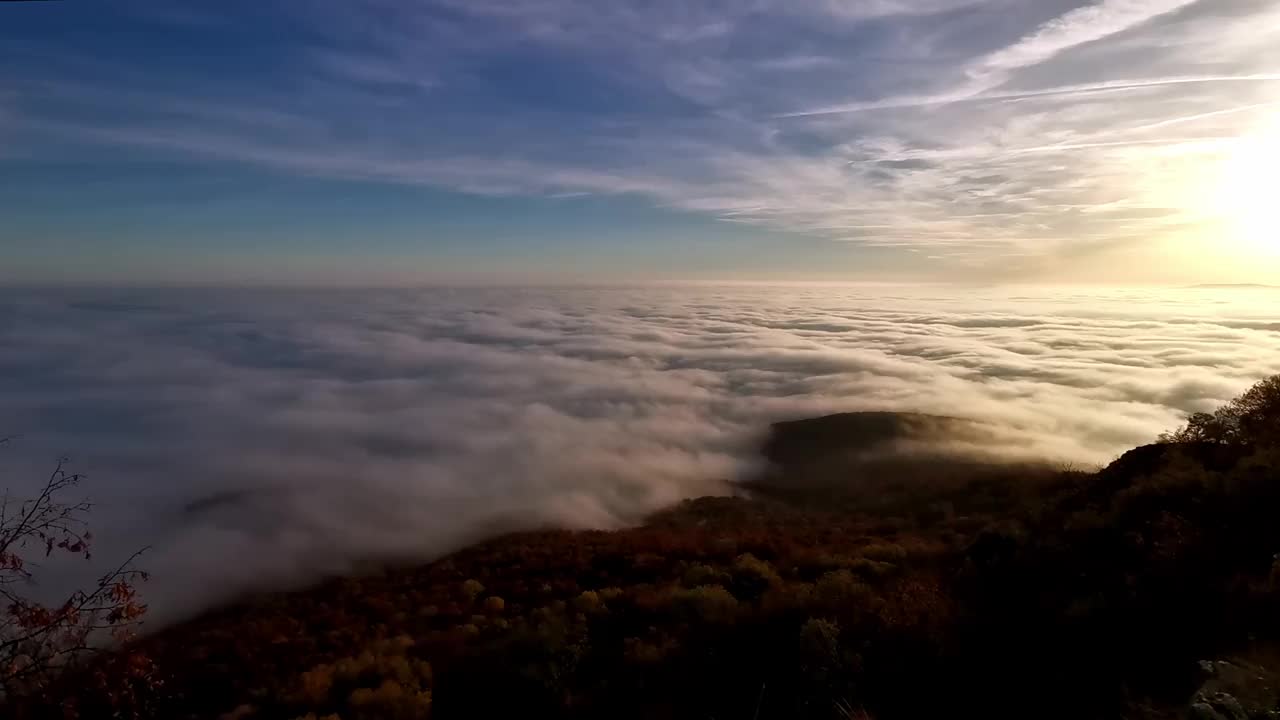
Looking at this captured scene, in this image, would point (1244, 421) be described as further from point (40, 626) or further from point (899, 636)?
point (40, 626)

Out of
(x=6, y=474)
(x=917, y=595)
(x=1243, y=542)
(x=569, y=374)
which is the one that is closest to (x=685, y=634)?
(x=917, y=595)

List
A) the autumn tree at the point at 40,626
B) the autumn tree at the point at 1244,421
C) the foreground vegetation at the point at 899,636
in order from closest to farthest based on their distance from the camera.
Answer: the autumn tree at the point at 40,626 → the foreground vegetation at the point at 899,636 → the autumn tree at the point at 1244,421

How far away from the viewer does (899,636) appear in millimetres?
7902

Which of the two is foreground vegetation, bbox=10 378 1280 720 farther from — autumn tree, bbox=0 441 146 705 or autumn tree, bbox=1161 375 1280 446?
autumn tree, bbox=0 441 146 705

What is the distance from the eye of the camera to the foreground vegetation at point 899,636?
21.1ft

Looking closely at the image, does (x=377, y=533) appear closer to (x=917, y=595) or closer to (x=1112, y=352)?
(x=917, y=595)

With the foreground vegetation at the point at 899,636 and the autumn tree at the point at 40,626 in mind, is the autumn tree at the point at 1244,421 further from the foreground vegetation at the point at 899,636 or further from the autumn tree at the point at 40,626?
the autumn tree at the point at 40,626

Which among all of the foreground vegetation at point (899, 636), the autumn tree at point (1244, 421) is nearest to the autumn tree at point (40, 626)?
the foreground vegetation at point (899, 636)

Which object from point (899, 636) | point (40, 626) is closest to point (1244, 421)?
point (899, 636)

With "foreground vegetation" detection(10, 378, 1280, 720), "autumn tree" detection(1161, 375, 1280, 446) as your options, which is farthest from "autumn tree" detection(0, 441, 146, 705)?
"autumn tree" detection(1161, 375, 1280, 446)

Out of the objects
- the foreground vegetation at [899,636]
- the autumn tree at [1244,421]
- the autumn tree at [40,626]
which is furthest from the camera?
the autumn tree at [1244,421]

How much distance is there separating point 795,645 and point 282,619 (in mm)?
22182

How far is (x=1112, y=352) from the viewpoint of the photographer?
99.8 m

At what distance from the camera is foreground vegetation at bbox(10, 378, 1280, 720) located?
21.1 ft
